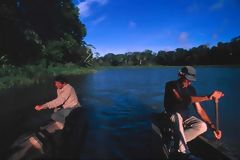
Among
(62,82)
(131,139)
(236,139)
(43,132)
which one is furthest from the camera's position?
(236,139)

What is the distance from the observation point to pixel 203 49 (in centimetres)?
14888

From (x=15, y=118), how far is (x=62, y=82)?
8.13 meters

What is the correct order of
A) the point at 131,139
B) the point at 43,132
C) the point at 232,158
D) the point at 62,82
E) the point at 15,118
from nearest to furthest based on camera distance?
the point at 232,158
the point at 43,132
the point at 62,82
the point at 131,139
the point at 15,118

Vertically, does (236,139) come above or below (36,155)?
below

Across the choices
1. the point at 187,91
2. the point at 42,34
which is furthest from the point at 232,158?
the point at 42,34

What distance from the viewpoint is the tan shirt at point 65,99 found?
9.27 meters

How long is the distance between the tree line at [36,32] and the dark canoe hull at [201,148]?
2554 centimetres

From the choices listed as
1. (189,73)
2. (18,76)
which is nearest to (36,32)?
(18,76)

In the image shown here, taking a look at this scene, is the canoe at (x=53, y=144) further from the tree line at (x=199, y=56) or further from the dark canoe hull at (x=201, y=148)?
the tree line at (x=199, y=56)

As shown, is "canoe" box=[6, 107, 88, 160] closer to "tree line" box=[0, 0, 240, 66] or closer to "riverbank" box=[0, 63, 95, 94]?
"riverbank" box=[0, 63, 95, 94]

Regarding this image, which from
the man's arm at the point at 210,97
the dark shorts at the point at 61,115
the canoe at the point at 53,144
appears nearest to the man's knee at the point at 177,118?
the man's arm at the point at 210,97

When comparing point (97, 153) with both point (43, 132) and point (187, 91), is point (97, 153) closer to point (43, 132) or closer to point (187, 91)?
point (43, 132)

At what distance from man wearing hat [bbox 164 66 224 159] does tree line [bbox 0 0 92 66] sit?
26.5 m

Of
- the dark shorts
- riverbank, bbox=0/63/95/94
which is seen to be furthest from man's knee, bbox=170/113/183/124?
riverbank, bbox=0/63/95/94
